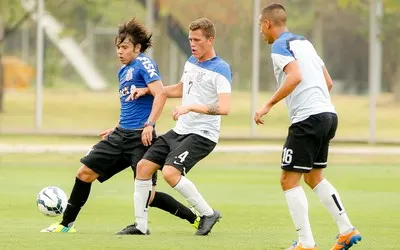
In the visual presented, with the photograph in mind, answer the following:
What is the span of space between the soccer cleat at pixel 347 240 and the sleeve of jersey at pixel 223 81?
1.90 metres

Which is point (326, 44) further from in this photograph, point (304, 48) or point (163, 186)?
point (304, 48)

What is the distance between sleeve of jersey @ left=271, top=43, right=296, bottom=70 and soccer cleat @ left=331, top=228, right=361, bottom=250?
5.05 feet

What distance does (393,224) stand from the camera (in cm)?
1284

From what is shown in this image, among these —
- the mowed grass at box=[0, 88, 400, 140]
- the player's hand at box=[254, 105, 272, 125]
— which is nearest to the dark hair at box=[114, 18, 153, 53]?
the player's hand at box=[254, 105, 272, 125]

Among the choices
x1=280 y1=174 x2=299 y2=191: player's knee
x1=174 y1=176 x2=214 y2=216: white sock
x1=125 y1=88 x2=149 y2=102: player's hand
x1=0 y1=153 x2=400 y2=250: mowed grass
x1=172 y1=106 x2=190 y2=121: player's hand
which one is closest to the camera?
x1=280 y1=174 x2=299 y2=191: player's knee

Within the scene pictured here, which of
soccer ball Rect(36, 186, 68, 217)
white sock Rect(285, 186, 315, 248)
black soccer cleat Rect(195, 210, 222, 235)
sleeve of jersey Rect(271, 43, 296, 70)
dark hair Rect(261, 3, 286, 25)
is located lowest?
black soccer cleat Rect(195, 210, 222, 235)

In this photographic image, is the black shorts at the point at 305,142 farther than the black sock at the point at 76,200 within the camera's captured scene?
No

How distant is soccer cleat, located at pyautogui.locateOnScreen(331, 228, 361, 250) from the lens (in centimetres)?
1002

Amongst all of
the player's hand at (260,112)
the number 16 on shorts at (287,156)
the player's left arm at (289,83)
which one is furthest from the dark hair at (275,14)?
the number 16 on shorts at (287,156)

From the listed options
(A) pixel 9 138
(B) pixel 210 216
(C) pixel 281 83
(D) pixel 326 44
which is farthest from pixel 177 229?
(D) pixel 326 44

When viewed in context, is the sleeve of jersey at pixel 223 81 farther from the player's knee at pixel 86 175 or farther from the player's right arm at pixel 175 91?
the player's knee at pixel 86 175

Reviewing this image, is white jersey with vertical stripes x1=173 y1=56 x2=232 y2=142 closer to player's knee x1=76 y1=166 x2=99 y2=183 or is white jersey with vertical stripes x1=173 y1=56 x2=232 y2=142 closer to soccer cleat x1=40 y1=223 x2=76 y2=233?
player's knee x1=76 y1=166 x2=99 y2=183

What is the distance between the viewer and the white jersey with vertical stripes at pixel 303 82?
9.83 metres

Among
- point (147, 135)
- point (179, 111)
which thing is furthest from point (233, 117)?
point (179, 111)
